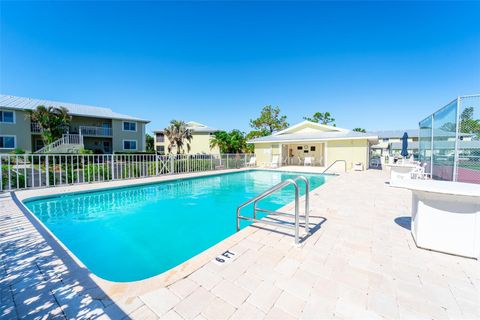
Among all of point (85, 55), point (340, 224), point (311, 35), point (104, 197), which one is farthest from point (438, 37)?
point (85, 55)

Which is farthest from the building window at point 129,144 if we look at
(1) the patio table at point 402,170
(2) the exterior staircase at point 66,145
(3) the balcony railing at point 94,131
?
(1) the patio table at point 402,170

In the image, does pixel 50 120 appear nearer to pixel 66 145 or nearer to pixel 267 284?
pixel 66 145

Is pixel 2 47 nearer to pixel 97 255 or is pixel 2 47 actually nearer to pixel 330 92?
pixel 97 255

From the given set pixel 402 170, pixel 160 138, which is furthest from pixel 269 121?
pixel 402 170

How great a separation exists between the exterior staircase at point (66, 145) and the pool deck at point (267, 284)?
805 inches

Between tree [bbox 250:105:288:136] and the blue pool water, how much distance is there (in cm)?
2578

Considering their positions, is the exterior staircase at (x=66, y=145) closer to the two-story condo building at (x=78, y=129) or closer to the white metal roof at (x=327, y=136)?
the two-story condo building at (x=78, y=129)

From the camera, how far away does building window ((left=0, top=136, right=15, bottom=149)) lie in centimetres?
1866

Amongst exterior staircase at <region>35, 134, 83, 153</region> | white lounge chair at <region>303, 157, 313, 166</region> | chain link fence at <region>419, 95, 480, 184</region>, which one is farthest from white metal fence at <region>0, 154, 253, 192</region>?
chain link fence at <region>419, 95, 480, 184</region>

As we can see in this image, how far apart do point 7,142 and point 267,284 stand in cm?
2827

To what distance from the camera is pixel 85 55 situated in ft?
42.6

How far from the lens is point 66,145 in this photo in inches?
771

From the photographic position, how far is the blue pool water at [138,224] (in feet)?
Result: 12.2

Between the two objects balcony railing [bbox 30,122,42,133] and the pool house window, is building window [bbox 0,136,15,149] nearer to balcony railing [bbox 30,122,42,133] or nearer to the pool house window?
the pool house window
